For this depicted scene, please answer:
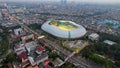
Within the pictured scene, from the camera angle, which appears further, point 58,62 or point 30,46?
point 30,46

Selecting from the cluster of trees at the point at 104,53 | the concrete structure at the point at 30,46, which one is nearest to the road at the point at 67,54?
the cluster of trees at the point at 104,53

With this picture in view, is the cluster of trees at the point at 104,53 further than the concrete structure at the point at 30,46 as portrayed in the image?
No

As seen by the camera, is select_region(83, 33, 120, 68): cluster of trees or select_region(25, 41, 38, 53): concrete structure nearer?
select_region(83, 33, 120, 68): cluster of trees

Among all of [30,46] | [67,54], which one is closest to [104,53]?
[67,54]

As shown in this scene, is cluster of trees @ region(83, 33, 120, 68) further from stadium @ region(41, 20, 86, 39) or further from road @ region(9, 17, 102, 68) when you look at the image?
stadium @ region(41, 20, 86, 39)

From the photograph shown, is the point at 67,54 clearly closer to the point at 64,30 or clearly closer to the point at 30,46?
the point at 30,46

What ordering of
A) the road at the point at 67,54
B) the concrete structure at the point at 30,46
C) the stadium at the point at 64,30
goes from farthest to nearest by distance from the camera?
1. the stadium at the point at 64,30
2. the concrete structure at the point at 30,46
3. the road at the point at 67,54

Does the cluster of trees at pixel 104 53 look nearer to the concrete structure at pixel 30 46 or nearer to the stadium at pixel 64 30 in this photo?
the stadium at pixel 64 30

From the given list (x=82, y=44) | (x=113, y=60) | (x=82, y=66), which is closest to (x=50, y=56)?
(x=82, y=66)

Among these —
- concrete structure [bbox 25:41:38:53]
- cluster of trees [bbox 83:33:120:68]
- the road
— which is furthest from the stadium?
concrete structure [bbox 25:41:38:53]

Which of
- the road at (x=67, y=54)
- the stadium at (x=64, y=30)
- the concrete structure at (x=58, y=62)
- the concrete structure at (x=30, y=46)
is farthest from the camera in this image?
the stadium at (x=64, y=30)

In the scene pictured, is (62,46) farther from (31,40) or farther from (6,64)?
(6,64)
